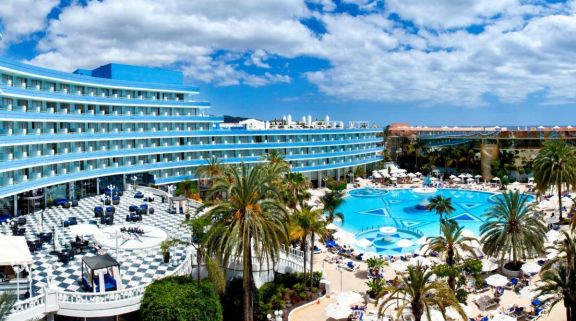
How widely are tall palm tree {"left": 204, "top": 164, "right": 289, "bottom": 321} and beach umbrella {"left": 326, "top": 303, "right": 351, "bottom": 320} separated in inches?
219

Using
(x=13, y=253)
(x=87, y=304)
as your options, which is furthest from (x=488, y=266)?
(x=13, y=253)

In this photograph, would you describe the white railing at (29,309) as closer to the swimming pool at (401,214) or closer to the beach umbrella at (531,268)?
the swimming pool at (401,214)

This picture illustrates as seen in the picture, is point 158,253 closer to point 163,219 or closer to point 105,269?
point 105,269

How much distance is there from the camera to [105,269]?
25.6 metres

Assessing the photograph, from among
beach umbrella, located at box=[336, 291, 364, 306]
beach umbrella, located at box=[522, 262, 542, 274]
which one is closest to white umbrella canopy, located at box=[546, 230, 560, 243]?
beach umbrella, located at box=[522, 262, 542, 274]

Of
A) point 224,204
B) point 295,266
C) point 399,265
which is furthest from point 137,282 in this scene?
point 399,265

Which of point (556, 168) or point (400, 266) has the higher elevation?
point (556, 168)

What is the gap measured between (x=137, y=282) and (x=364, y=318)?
540 inches

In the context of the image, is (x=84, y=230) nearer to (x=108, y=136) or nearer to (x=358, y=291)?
(x=358, y=291)

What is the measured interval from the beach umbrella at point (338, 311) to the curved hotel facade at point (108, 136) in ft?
98.1

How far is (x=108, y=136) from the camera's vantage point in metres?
58.2

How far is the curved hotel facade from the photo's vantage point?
44.5 meters

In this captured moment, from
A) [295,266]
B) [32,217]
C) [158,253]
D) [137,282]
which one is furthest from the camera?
[32,217]

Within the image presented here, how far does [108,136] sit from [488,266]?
45.7 meters
